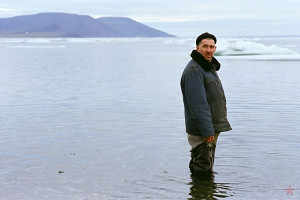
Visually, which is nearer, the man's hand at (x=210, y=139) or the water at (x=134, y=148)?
the man's hand at (x=210, y=139)

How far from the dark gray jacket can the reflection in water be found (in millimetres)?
652

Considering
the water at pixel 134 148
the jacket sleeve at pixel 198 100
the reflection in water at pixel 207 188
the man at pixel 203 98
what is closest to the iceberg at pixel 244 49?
the water at pixel 134 148

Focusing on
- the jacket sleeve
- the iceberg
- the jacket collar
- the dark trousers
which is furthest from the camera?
the iceberg

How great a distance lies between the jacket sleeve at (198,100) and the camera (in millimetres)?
5699

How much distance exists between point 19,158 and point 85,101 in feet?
21.2

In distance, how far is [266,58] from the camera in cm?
3666

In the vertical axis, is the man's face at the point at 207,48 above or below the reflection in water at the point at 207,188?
above

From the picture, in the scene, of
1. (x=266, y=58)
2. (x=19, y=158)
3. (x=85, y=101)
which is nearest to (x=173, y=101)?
(x=85, y=101)

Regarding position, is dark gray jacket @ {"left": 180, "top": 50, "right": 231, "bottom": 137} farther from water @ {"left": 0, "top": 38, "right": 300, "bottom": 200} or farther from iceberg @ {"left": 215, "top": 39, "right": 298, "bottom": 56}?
iceberg @ {"left": 215, "top": 39, "right": 298, "bottom": 56}

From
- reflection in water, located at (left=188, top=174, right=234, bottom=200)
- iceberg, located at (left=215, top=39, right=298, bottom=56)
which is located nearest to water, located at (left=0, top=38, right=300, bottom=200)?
reflection in water, located at (left=188, top=174, right=234, bottom=200)

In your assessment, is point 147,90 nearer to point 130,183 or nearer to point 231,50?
point 130,183

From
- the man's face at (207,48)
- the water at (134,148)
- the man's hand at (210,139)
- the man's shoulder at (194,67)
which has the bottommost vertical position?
the water at (134,148)

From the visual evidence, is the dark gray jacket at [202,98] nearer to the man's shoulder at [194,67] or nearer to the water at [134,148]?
the man's shoulder at [194,67]

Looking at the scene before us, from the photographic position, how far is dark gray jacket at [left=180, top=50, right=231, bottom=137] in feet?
18.7
